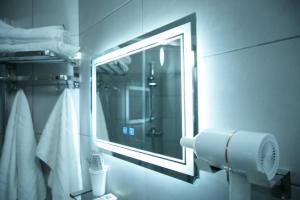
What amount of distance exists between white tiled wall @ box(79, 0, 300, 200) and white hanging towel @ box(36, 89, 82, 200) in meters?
0.51

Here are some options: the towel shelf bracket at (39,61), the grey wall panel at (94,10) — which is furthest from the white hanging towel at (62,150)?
the grey wall panel at (94,10)

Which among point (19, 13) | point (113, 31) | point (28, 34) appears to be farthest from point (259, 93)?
point (19, 13)

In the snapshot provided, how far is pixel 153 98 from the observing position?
706 mm

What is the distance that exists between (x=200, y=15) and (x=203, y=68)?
150 mm

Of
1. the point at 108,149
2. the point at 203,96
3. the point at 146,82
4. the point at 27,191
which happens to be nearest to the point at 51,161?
the point at 27,191

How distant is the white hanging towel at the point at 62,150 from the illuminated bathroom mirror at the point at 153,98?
7.7 inches

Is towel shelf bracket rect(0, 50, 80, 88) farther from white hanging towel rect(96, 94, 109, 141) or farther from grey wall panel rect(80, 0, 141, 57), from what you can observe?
white hanging towel rect(96, 94, 109, 141)

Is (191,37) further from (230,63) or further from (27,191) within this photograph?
(27,191)

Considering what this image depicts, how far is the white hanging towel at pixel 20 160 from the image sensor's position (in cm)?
107

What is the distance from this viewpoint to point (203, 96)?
557 mm

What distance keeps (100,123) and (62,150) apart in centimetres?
25

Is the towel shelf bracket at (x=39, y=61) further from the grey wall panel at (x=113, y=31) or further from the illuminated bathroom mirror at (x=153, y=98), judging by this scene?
the illuminated bathroom mirror at (x=153, y=98)

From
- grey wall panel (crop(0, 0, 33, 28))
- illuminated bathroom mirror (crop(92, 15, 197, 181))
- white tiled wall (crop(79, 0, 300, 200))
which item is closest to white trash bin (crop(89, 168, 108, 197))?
illuminated bathroom mirror (crop(92, 15, 197, 181))

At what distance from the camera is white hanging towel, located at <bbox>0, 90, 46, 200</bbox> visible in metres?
1.07
